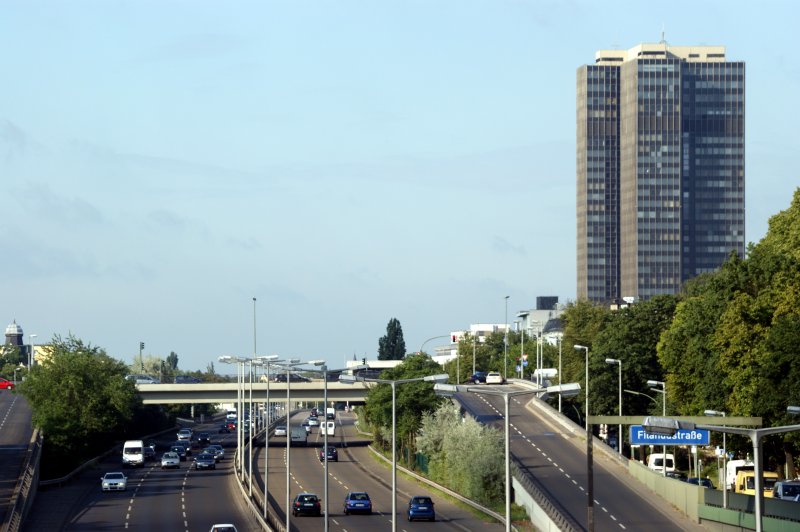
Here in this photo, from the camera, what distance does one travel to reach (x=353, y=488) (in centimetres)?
11112

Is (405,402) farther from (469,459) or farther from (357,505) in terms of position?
(357,505)

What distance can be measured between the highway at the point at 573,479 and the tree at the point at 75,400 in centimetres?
3476

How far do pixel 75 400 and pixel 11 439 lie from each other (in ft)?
32.1

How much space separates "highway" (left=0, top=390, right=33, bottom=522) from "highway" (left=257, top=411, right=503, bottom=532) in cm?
1791

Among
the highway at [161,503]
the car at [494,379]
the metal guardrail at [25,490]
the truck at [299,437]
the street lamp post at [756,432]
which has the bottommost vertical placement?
the truck at [299,437]

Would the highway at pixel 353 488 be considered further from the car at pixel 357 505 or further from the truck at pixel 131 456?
the truck at pixel 131 456

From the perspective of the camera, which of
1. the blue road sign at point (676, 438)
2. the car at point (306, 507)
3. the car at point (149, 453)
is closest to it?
the blue road sign at point (676, 438)

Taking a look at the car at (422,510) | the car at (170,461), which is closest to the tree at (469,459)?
the car at (422,510)

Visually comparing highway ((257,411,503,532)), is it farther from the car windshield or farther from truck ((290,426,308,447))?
the car windshield

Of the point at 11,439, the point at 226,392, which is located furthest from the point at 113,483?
the point at 226,392

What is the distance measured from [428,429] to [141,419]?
235 feet

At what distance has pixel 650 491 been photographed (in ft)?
302

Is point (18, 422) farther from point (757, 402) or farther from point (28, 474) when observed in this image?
point (757, 402)

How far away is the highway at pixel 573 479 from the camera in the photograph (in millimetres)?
80625
